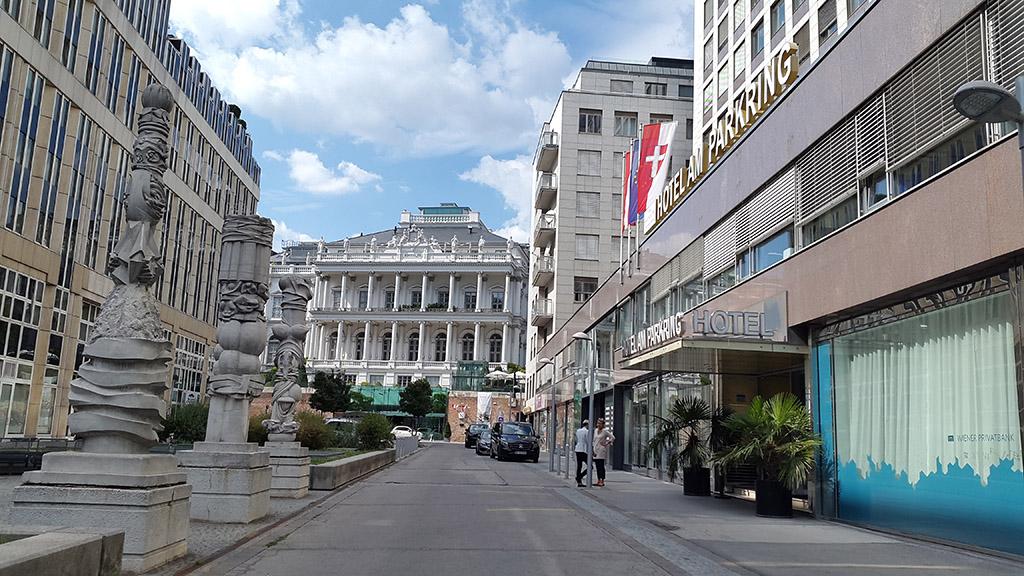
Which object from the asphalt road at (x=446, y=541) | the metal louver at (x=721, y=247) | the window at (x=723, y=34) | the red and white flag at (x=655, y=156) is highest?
the window at (x=723, y=34)

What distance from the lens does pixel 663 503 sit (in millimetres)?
17656

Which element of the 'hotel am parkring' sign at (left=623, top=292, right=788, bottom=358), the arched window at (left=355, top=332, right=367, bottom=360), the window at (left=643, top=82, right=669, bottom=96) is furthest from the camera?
the arched window at (left=355, top=332, right=367, bottom=360)

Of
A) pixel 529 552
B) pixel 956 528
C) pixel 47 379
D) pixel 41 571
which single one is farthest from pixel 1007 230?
pixel 47 379

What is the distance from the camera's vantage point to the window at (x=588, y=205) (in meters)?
58.3

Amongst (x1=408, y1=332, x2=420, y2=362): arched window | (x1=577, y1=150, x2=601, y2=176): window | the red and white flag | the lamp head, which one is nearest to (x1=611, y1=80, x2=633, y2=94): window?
(x1=577, y1=150, x2=601, y2=176): window

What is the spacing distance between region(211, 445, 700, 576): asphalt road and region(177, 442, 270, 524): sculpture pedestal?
86 cm

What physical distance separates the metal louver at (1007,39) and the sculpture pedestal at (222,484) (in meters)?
11.1

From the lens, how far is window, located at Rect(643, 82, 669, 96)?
Answer: 6406 centimetres

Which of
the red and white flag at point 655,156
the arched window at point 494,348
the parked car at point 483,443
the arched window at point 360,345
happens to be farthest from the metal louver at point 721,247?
the arched window at point 360,345

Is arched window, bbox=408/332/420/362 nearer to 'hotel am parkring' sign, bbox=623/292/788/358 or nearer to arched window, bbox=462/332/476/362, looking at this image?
arched window, bbox=462/332/476/362

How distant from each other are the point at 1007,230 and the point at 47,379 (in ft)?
121

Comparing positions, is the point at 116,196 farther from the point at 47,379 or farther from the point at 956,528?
the point at 956,528

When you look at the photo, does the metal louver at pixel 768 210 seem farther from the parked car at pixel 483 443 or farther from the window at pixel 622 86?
the window at pixel 622 86

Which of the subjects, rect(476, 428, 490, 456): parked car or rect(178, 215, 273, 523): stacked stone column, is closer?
rect(178, 215, 273, 523): stacked stone column
